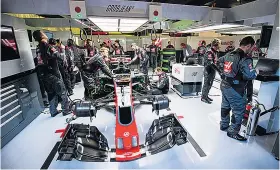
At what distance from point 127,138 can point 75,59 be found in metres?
5.10

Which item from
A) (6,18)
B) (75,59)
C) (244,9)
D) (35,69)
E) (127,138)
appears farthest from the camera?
(75,59)

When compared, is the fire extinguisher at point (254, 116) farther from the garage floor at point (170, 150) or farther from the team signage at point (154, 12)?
the team signage at point (154, 12)

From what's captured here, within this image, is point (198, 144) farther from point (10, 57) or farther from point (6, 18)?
point (6, 18)

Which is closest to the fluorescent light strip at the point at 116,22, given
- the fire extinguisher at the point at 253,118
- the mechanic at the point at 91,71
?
the mechanic at the point at 91,71

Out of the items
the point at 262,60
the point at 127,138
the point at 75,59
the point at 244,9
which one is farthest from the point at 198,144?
the point at 75,59

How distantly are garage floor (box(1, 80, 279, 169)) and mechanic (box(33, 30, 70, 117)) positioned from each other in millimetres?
349

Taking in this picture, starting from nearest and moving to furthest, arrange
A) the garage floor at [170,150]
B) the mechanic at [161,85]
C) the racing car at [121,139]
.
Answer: the racing car at [121,139] < the garage floor at [170,150] < the mechanic at [161,85]

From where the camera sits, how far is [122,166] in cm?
211

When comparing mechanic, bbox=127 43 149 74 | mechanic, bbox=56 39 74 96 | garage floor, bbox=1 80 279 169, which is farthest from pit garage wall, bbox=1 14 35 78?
mechanic, bbox=127 43 149 74

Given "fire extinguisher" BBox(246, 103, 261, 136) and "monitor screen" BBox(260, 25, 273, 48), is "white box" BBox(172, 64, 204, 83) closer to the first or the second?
"monitor screen" BBox(260, 25, 273, 48)

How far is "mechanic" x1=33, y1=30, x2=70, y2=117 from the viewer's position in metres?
3.09

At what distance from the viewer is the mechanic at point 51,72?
309 centimetres

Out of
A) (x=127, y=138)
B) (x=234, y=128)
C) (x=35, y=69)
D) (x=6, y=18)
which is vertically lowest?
(x=234, y=128)

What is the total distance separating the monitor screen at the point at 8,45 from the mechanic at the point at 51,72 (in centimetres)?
38
